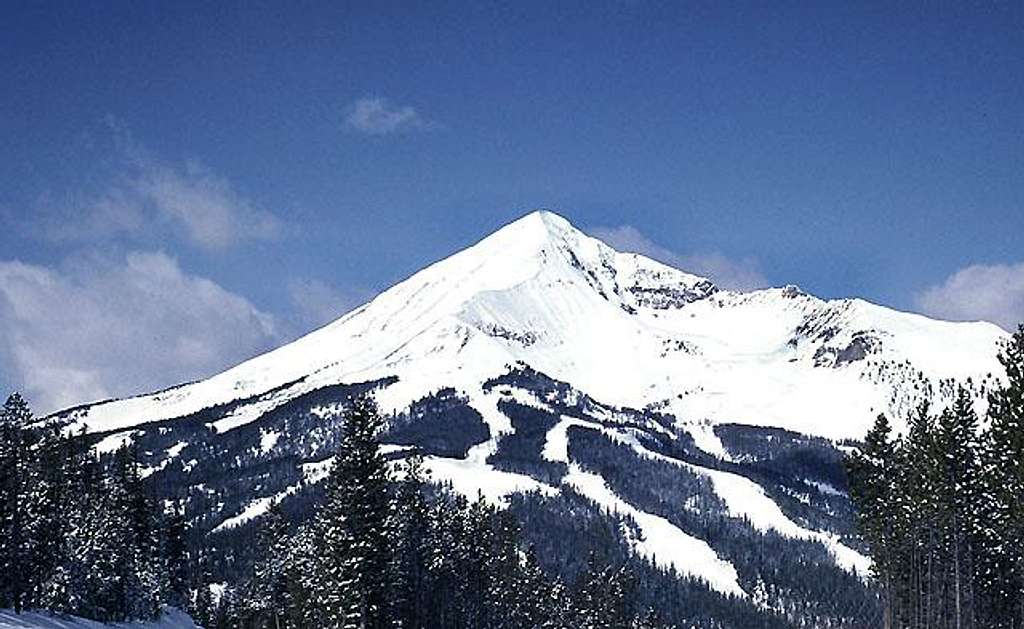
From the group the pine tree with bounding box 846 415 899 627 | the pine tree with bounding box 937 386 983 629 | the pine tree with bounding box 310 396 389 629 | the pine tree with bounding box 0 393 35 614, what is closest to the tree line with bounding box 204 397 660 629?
the pine tree with bounding box 310 396 389 629

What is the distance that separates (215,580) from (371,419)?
152103 millimetres

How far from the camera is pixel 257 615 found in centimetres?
11050

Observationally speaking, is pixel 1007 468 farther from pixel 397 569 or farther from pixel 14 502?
pixel 14 502

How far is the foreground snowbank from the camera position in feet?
141

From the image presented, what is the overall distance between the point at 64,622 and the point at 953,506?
149 feet

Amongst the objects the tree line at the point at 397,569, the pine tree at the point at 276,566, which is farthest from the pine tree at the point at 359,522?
the pine tree at the point at 276,566

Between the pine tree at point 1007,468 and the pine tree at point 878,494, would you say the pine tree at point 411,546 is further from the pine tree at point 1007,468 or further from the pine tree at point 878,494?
the pine tree at point 1007,468

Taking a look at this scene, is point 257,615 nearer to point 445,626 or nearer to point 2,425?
point 445,626

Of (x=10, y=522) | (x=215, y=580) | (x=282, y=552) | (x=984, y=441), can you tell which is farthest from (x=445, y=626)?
(x=215, y=580)

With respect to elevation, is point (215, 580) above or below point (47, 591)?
above

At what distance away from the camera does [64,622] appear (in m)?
53.2

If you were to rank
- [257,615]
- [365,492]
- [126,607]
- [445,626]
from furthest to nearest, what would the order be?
1. [257,615]
2. [445,626]
3. [126,607]
4. [365,492]

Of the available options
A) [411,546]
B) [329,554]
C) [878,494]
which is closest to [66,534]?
[329,554]

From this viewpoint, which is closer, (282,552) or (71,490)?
(71,490)
